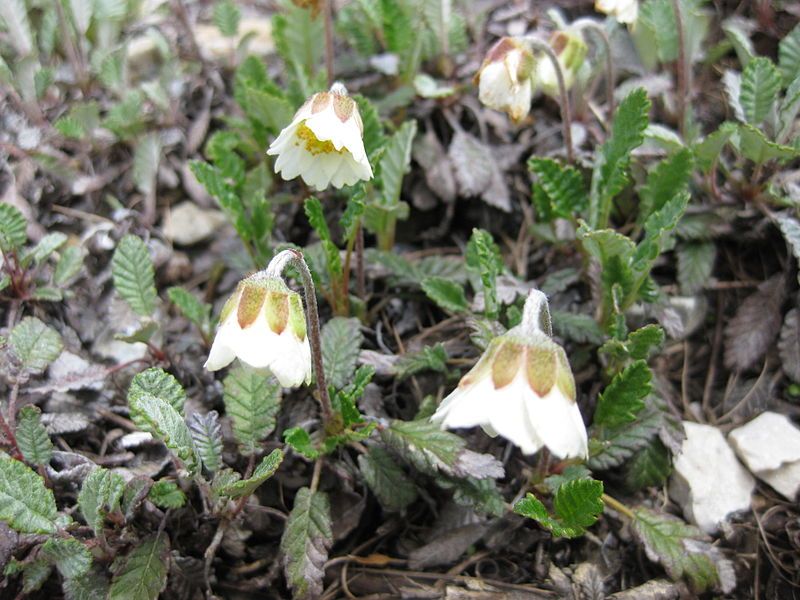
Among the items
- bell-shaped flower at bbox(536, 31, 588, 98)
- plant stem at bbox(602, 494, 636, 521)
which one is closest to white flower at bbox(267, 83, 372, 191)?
bell-shaped flower at bbox(536, 31, 588, 98)

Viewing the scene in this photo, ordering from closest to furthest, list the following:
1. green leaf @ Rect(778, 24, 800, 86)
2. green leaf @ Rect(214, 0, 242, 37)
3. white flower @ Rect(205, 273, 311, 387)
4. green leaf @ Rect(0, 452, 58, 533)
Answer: white flower @ Rect(205, 273, 311, 387) → green leaf @ Rect(0, 452, 58, 533) → green leaf @ Rect(778, 24, 800, 86) → green leaf @ Rect(214, 0, 242, 37)

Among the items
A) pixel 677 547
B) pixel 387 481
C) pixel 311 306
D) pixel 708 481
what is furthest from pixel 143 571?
pixel 708 481

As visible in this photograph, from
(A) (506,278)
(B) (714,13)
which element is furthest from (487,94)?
(B) (714,13)

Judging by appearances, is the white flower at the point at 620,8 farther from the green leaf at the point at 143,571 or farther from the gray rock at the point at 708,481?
the green leaf at the point at 143,571

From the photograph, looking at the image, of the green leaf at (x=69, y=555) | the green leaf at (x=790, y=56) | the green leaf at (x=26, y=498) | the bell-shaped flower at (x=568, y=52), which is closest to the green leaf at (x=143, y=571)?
the green leaf at (x=69, y=555)

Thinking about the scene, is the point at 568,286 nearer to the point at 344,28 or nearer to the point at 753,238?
the point at 753,238

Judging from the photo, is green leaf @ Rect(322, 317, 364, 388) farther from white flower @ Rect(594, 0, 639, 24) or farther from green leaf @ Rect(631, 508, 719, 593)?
white flower @ Rect(594, 0, 639, 24)
